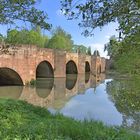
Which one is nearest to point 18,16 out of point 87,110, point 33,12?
point 33,12

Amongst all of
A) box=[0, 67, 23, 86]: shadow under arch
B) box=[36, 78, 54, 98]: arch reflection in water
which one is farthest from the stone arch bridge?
box=[36, 78, 54, 98]: arch reflection in water

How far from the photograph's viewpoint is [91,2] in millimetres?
5301

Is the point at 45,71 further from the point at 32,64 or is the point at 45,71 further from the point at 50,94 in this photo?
the point at 50,94

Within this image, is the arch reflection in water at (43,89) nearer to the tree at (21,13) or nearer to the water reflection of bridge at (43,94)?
the water reflection of bridge at (43,94)

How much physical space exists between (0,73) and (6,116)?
799 inches

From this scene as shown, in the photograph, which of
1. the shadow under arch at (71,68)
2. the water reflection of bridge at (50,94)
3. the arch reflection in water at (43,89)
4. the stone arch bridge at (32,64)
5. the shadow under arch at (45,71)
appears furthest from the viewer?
the shadow under arch at (71,68)

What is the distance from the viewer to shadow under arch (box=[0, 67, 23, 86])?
27600 millimetres

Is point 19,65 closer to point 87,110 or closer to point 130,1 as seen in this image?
point 87,110

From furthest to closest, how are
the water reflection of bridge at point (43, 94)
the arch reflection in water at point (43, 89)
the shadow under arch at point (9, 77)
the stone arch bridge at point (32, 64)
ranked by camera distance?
the shadow under arch at point (9, 77), the stone arch bridge at point (32, 64), the arch reflection in water at point (43, 89), the water reflection of bridge at point (43, 94)

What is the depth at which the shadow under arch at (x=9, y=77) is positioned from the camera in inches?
1087

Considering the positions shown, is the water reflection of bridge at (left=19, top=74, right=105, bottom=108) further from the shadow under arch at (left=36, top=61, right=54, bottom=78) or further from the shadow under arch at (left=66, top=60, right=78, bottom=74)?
the shadow under arch at (left=66, top=60, right=78, bottom=74)

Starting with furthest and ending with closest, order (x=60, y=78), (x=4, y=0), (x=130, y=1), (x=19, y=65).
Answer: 1. (x=60, y=78)
2. (x=19, y=65)
3. (x=4, y=0)
4. (x=130, y=1)

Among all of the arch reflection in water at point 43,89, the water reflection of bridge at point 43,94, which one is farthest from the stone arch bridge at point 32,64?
the water reflection of bridge at point 43,94

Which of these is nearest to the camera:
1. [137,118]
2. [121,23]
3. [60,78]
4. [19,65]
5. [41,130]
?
[121,23]
